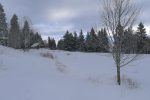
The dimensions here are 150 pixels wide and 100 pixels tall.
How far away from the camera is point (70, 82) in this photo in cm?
1545

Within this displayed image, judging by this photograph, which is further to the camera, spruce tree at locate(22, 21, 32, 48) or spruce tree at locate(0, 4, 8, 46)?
spruce tree at locate(0, 4, 8, 46)

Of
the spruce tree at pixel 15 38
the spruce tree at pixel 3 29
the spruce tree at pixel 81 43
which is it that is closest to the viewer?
the spruce tree at pixel 15 38

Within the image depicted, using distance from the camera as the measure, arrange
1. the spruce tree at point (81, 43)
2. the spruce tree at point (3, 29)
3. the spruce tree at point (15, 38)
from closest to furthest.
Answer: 1. the spruce tree at point (15, 38)
2. the spruce tree at point (3, 29)
3. the spruce tree at point (81, 43)

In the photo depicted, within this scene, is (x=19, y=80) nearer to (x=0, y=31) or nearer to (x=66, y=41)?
(x=0, y=31)

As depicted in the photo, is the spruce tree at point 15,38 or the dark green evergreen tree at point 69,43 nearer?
the spruce tree at point 15,38

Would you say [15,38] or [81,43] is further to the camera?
[81,43]

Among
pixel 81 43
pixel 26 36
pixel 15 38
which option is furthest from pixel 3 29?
pixel 81 43

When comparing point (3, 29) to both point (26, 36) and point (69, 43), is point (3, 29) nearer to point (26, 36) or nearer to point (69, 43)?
point (26, 36)

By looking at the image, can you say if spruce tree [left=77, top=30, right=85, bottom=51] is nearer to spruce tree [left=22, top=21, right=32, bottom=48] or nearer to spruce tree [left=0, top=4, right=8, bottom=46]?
spruce tree [left=22, top=21, right=32, bottom=48]

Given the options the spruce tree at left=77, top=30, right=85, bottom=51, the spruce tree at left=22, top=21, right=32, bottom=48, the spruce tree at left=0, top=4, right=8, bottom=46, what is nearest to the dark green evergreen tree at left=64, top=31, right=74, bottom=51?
the spruce tree at left=77, top=30, right=85, bottom=51

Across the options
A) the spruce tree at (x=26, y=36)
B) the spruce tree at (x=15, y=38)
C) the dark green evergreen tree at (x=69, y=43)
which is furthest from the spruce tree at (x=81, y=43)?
the spruce tree at (x=15, y=38)

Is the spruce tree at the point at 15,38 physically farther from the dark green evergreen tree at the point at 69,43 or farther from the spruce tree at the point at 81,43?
the spruce tree at the point at 81,43

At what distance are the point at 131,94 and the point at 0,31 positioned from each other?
51311 mm

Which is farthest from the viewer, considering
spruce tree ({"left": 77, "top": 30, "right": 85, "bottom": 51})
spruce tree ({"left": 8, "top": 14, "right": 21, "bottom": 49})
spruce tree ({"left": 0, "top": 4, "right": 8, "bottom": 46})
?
spruce tree ({"left": 77, "top": 30, "right": 85, "bottom": 51})
